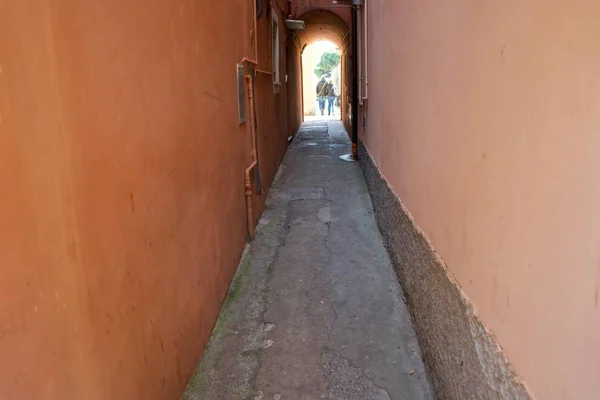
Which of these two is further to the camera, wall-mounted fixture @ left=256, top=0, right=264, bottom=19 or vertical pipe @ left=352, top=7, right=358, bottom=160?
vertical pipe @ left=352, top=7, right=358, bottom=160

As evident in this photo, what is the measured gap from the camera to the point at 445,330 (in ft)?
7.81

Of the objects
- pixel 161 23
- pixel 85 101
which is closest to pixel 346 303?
pixel 161 23

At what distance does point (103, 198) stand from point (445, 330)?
1.70m

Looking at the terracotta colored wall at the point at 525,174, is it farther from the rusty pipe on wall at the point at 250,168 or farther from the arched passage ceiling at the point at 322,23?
the arched passage ceiling at the point at 322,23

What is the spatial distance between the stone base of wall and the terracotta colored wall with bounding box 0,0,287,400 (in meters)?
1.37

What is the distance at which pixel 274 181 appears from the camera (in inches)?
300

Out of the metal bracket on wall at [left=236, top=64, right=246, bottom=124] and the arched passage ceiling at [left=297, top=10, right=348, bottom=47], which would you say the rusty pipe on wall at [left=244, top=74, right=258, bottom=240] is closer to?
the metal bracket on wall at [left=236, top=64, right=246, bottom=124]

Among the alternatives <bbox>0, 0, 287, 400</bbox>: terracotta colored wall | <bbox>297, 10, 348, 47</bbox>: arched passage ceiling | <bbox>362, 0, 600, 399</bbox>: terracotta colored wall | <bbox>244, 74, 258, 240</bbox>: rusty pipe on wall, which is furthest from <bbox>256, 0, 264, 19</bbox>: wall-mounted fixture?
<bbox>297, 10, 348, 47</bbox>: arched passage ceiling

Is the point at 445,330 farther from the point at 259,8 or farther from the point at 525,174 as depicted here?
the point at 259,8

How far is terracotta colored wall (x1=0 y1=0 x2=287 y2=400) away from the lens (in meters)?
1.24

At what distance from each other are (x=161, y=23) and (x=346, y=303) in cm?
232

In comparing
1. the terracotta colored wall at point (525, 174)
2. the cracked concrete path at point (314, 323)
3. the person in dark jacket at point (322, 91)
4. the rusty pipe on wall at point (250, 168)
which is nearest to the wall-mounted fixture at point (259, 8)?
the rusty pipe on wall at point (250, 168)

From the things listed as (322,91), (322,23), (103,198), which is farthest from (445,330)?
(322,91)

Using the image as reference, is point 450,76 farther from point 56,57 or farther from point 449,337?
point 56,57
